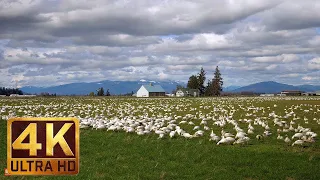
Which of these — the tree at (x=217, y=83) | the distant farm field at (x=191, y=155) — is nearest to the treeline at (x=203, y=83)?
the tree at (x=217, y=83)

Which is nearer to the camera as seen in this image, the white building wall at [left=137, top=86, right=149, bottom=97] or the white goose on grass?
the white goose on grass

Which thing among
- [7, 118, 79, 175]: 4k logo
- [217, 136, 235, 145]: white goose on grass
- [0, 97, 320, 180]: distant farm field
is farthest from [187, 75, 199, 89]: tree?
[7, 118, 79, 175]: 4k logo

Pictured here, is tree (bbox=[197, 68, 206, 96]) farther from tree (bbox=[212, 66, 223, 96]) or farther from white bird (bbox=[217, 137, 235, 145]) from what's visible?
white bird (bbox=[217, 137, 235, 145])

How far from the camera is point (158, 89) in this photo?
161 m

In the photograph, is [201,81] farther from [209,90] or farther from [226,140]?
[226,140]

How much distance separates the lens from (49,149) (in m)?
13.2

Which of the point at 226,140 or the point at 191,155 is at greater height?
the point at 226,140

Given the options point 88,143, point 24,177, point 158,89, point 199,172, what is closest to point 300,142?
point 199,172

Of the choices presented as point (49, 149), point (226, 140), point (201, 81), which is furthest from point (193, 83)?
point (49, 149)

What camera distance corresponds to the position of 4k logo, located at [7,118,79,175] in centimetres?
1333

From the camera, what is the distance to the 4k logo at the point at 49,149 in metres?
13.3

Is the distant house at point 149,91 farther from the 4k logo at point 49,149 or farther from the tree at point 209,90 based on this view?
the 4k logo at point 49,149

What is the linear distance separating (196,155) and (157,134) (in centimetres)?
640

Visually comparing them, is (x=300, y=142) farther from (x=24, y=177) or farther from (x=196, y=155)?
(x=24, y=177)
